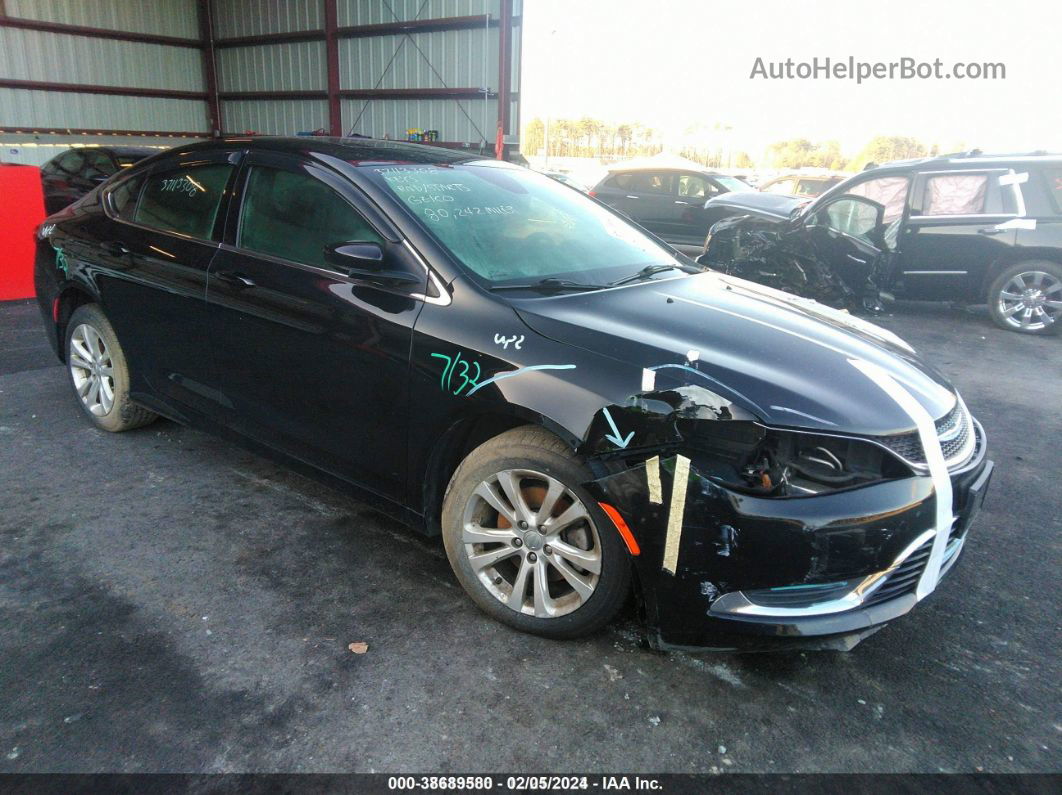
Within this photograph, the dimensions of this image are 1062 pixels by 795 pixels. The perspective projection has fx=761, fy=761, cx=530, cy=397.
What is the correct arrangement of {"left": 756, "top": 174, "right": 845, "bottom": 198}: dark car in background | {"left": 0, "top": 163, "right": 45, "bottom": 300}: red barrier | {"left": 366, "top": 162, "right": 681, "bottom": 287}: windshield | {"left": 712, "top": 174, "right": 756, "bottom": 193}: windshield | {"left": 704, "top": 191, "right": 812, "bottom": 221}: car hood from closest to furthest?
1. {"left": 366, "top": 162, "right": 681, "bottom": 287}: windshield
2. {"left": 0, "top": 163, "right": 45, "bottom": 300}: red barrier
3. {"left": 704, "top": 191, "right": 812, "bottom": 221}: car hood
4. {"left": 712, "top": 174, "right": 756, "bottom": 193}: windshield
5. {"left": 756, "top": 174, "right": 845, "bottom": 198}: dark car in background

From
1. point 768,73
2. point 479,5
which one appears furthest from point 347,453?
point 768,73

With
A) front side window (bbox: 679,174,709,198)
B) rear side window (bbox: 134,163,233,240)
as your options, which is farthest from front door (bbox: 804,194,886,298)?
rear side window (bbox: 134,163,233,240)

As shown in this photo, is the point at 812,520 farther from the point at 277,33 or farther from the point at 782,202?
the point at 277,33

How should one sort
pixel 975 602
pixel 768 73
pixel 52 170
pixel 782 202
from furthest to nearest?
pixel 768 73, pixel 52 170, pixel 782 202, pixel 975 602

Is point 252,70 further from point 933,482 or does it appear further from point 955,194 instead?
point 933,482

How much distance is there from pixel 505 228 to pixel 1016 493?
116 inches

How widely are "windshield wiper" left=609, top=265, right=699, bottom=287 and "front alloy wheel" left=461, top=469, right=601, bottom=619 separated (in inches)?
39.1

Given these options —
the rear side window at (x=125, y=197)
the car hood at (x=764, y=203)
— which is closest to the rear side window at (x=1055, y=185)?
the car hood at (x=764, y=203)

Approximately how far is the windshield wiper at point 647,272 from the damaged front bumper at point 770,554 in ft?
3.62

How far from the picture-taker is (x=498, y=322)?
8.59ft

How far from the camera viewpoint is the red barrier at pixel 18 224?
24.1 feet

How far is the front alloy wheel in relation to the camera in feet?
8.14

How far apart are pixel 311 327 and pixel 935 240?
7.15m

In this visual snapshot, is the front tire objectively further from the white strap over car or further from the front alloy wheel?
the white strap over car
